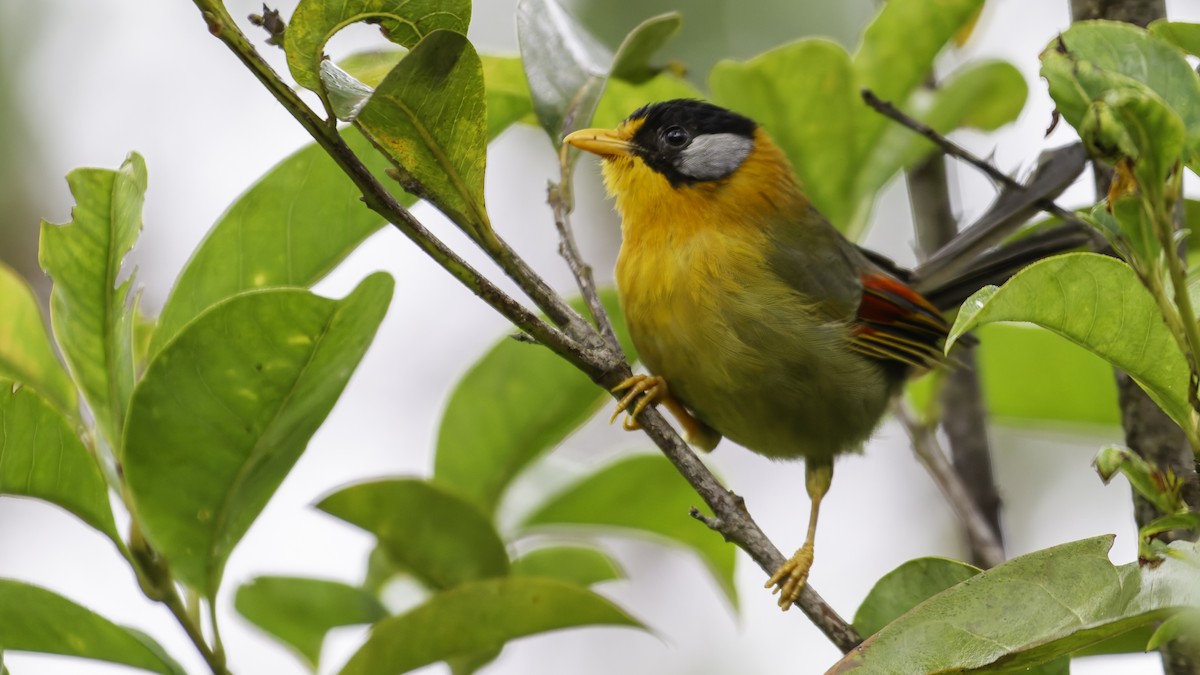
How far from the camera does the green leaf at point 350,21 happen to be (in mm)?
Answer: 1666

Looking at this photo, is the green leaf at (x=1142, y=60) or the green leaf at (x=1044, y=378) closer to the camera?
the green leaf at (x=1142, y=60)

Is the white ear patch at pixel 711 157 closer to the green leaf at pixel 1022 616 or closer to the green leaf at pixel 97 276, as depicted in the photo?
the green leaf at pixel 97 276

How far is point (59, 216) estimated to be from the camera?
17.7 ft

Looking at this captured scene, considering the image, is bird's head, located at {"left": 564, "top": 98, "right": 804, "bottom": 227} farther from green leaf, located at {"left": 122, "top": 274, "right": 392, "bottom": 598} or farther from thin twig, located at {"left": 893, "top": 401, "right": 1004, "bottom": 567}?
green leaf, located at {"left": 122, "top": 274, "right": 392, "bottom": 598}

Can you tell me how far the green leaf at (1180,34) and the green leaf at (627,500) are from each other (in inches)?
55.9

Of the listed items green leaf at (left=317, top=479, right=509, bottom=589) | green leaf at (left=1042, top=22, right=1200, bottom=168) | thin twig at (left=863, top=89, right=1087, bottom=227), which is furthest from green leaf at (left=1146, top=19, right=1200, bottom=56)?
green leaf at (left=317, top=479, right=509, bottom=589)

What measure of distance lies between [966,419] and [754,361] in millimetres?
539

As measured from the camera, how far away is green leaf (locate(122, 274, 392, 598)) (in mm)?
1858

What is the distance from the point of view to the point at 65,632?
1.93m

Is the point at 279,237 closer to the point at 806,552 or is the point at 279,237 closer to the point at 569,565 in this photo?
the point at 569,565

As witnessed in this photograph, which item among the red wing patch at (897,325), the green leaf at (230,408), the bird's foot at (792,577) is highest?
the green leaf at (230,408)

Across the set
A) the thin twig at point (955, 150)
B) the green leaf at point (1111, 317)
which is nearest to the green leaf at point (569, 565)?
the thin twig at point (955, 150)

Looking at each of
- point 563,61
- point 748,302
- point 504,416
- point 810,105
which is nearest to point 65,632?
point 504,416

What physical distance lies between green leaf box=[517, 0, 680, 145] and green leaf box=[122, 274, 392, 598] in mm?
618
